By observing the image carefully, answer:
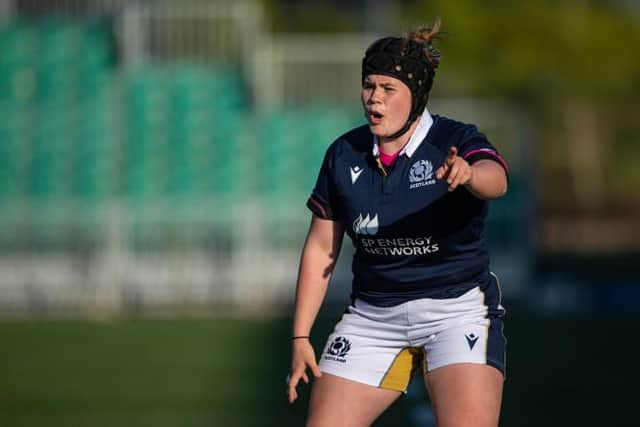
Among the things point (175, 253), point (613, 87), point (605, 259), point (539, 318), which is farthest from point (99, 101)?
point (613, 87)

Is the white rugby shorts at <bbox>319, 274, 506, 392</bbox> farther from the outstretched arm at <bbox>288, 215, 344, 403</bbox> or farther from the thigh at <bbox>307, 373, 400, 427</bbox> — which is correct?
the outstretched arm at <bbox>288, 215, 344, 403</bbox>

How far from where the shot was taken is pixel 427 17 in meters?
39.6

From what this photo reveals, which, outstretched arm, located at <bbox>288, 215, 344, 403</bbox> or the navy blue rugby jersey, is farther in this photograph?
outstretched arm, located at <bbox>288, 215, 344, 403</bbox>

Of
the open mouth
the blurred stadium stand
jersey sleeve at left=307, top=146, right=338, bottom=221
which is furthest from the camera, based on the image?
the blurred stadium stand

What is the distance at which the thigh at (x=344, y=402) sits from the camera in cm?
534

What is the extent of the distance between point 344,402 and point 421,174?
94 centimetres

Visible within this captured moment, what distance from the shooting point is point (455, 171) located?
4816 mm

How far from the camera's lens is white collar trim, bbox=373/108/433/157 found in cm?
551

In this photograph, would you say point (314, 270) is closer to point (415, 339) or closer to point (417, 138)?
point (415, 339)

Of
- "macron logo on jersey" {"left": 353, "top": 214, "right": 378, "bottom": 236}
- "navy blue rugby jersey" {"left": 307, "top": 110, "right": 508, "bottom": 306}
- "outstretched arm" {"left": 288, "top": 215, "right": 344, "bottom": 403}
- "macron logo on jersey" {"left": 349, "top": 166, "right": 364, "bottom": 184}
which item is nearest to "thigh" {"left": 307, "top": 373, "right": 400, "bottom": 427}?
"outstretched arm" {"left": 288, "top": 215, "right": 344, "bottom": 403}

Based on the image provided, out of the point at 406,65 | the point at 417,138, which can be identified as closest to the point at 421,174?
the point at 417,138

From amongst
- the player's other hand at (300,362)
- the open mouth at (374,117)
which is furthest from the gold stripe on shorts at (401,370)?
the open mouth at (374,117)

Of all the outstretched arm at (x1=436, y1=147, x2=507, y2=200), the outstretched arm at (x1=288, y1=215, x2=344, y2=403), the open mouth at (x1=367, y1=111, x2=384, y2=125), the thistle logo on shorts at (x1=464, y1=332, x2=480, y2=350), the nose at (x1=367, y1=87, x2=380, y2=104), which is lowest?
the thistle logo on shorts at (x1=464, y1=332, x2=480, y2=350)

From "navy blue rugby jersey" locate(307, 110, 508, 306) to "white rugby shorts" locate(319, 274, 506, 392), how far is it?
2.4 inches
